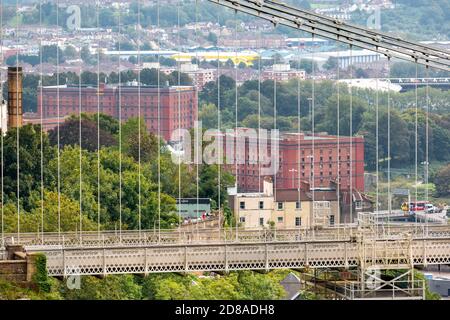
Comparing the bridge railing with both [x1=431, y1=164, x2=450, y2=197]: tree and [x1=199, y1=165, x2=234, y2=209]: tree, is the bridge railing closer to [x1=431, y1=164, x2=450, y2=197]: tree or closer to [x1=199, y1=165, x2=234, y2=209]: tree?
[x1=199, y1=165, x2=234, y2=209]: tree

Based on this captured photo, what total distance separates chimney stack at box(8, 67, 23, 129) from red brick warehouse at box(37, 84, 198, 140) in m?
34.6

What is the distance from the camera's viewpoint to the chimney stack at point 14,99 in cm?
8062

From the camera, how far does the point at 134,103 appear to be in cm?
12900

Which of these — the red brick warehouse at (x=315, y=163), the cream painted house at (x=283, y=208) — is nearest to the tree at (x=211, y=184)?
the cream painted house at (x=283, y=208)

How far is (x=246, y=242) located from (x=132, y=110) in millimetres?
76862

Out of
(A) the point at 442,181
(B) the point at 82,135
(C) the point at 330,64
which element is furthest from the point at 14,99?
(C) the point at 330,64

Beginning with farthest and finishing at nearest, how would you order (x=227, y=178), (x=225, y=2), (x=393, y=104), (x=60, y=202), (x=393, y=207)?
(x=393, y=104) → (x=393, y=207) → (x=227, y=178) → (x=60, y=202) → (x=225, y=2)

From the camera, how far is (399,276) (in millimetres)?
49312

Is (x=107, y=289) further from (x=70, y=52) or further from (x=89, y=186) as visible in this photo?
(x=70, y=52)

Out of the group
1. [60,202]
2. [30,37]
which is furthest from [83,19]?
[60,202]

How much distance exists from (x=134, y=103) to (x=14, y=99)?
1848 inches

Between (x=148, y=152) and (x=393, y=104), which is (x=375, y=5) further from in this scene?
(x=148, y=152)

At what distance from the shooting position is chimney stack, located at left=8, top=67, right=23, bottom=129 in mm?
80625

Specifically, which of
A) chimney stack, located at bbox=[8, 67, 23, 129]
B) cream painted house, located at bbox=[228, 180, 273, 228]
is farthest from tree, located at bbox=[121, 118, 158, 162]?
chimney stack, located at bbox=[8, 67, 23, 129]
